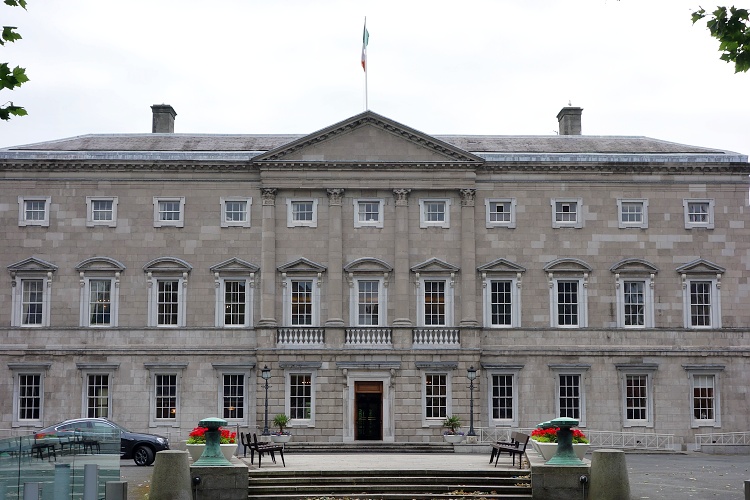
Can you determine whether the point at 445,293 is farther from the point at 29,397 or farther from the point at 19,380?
the point at 19,380

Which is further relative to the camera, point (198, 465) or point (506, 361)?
point (506, 361)

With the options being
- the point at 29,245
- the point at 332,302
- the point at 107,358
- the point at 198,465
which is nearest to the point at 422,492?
the point at 198,465

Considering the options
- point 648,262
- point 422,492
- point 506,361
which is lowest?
point 422,492

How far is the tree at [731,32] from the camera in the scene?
15633 millimetres

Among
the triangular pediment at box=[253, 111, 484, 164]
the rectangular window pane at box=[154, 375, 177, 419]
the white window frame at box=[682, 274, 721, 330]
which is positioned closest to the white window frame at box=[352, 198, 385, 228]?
the triangular pediment at box=[253, 111, 484, 164]

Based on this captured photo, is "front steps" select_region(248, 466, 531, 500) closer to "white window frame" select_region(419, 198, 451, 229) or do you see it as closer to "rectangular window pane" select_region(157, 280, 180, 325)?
"rectangular window pane" select_region(157, 280, 180, 325)

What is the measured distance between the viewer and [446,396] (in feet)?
146

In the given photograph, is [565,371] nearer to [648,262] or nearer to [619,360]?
[619,360]

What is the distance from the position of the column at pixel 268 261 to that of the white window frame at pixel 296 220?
23.4 inches

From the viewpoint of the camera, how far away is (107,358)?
147ft

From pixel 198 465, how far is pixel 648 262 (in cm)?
2557

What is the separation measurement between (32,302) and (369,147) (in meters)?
15.3

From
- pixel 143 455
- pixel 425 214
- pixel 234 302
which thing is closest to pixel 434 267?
pixel 425 214

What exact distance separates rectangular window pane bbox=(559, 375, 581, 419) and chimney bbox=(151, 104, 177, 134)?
69.1 ft
